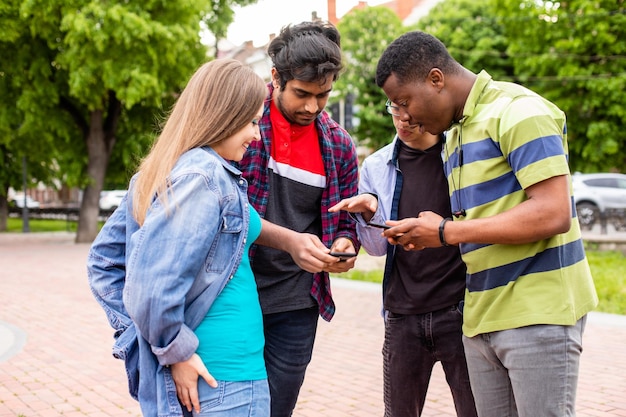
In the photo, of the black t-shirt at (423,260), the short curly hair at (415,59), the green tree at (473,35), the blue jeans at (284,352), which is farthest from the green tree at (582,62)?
the short curly hair at (415,59)

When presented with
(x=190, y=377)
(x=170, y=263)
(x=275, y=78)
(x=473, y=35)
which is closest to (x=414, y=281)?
(x=275, y=78)

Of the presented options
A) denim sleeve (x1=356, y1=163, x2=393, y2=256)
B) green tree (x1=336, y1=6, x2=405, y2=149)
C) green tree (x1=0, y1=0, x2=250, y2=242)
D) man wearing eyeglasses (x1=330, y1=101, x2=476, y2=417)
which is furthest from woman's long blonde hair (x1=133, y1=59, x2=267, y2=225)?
green tree (x1=336, y1=6, x2=405, y2=149)

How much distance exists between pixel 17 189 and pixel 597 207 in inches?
792

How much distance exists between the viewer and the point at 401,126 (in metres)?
2.92

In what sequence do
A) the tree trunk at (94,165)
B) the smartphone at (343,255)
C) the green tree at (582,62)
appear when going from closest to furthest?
the smartphone at (343,255) < the tree trunk at (94,165) < the green tree at (582,62)

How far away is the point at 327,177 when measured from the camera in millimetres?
3039

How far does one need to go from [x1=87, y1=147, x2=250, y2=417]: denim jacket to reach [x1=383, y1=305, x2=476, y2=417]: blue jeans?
1.15 m

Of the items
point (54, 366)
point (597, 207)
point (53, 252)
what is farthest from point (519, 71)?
point (54, 366)

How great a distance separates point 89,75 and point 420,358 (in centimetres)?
1620

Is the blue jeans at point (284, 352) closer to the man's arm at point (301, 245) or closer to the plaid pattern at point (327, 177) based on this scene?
the plaid pattern at point (327, 177)

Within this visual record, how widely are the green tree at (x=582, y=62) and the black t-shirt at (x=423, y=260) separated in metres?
20.6

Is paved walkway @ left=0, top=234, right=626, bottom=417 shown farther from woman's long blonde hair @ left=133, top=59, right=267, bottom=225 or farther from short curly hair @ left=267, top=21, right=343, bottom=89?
woman's long blonde hair @ left=133, top=59, right=267, bottom=225

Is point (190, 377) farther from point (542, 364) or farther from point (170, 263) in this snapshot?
point (542, 364)

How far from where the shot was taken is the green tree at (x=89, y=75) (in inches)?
692
